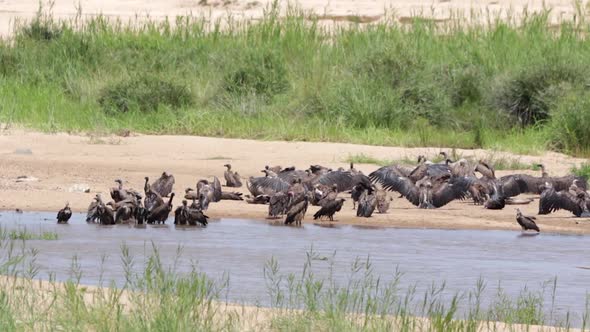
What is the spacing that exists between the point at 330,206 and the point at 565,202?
8.65 feet

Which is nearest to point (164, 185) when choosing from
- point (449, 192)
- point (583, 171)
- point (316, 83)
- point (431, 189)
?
point (431, 189)

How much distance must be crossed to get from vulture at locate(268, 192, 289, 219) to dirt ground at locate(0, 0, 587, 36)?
21758 mm

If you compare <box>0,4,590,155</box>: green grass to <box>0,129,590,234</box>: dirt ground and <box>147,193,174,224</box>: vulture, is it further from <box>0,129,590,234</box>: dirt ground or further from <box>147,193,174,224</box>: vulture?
<box>147,193,174,224</box>: vulture

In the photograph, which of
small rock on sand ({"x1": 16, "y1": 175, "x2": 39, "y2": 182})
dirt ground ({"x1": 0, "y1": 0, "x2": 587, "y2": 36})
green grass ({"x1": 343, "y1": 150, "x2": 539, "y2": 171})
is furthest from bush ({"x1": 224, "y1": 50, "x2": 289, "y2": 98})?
dirt ground ({"x1": 0, "y1": 0, "x2": 587, "y2": 36})

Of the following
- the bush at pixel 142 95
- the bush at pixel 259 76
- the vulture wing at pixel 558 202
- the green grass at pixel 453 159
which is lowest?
the vulture wing at pixel 558 202

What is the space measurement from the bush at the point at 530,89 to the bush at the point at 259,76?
13.5 feet

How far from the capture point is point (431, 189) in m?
15.0

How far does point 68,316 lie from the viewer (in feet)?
23.6

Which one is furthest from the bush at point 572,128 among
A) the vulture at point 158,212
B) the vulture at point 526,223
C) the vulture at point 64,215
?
the vulture at point 64,215

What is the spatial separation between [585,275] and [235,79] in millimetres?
14415

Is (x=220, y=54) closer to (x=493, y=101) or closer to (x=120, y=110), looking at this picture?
(x=120, y=110)

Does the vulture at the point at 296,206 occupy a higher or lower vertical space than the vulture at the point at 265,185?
lower

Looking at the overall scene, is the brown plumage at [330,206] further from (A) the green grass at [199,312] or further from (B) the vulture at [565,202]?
(A) the green grass at [199,312]

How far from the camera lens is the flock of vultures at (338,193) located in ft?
43.5
